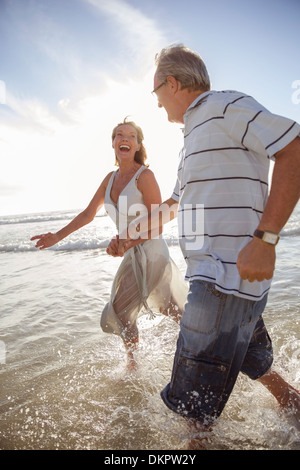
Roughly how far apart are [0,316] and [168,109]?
435cm

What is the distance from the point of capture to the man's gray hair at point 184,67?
1809 millimetres

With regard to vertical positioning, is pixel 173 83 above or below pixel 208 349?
above

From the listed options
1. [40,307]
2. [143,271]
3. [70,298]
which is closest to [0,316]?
[40,307]

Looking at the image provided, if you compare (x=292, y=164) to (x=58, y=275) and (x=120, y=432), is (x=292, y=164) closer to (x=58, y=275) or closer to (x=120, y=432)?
(x=120, y=432)

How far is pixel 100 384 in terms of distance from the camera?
287 cm

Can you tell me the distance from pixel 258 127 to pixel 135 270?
181cm

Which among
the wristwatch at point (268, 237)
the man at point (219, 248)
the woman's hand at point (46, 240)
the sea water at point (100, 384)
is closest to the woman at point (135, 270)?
the woman's hand at point (46, 240)

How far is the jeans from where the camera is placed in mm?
1554

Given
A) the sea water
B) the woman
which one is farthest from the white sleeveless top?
the sea water

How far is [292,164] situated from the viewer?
1350 millimetres

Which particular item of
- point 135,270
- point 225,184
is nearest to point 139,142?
point 135,270

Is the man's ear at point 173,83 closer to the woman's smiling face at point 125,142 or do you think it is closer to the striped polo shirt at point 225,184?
the striped polo shirt at point 225,184

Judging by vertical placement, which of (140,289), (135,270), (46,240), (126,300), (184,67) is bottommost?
(126,300)

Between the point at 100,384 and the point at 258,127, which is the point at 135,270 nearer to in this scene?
the point at 100,384
